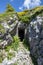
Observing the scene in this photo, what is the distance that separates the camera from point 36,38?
36438 mm

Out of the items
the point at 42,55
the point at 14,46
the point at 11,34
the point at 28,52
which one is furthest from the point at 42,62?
the point at 11,34

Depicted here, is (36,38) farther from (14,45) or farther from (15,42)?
(14,45)

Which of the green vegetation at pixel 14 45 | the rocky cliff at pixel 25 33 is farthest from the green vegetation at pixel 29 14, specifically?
the green vegetation at pixel 14 45

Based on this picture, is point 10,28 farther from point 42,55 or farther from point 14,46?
point 42,55

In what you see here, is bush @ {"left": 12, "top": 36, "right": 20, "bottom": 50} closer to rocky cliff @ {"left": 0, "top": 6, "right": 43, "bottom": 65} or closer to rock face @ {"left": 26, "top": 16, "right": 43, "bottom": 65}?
rocky cliff @ {"left": 0, "top": 6, "right": 43, "bottom": 65}

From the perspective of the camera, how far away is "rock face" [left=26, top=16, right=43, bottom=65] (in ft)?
116

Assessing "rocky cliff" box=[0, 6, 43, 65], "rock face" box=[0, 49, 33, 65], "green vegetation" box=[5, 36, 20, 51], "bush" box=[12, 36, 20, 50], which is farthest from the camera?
"bush" box=[12, 36, 20, 50]

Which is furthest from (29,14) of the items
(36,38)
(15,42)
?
(15,42)

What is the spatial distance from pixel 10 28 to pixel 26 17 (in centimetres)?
480

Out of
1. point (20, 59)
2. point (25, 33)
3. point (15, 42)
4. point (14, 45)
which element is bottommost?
point (20, 59)

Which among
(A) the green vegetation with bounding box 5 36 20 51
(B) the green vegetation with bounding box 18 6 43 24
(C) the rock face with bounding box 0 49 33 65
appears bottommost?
(C) the rock face with bounding box 0 49 33 65

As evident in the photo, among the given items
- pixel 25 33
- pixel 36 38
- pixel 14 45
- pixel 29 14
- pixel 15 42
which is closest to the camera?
pixel 36 38

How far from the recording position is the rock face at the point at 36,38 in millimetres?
35281

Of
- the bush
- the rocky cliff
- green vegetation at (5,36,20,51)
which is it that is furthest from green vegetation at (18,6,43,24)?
green vegetation at (5,36,20,51)
